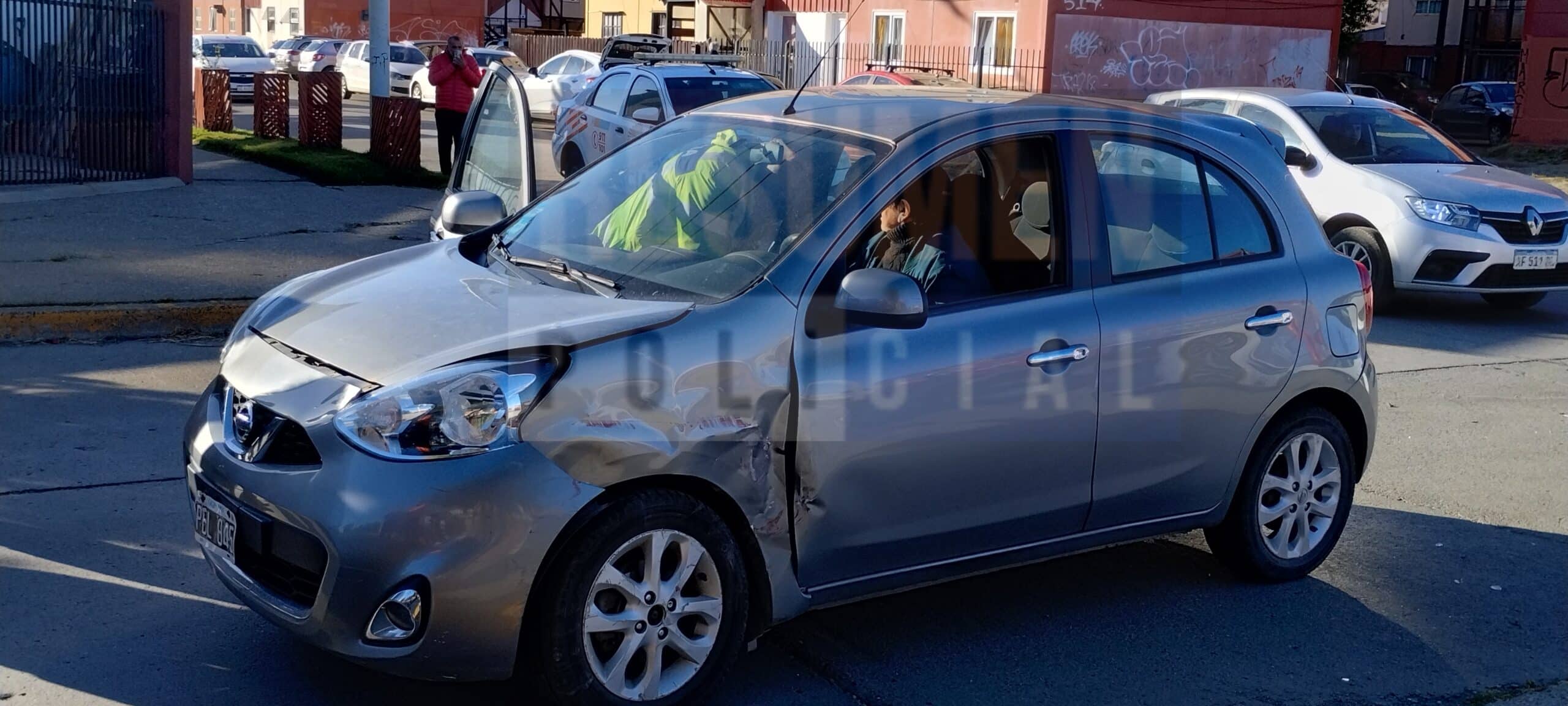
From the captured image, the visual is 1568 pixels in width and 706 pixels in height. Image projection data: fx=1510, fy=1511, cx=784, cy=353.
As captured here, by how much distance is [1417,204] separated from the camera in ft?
36.9

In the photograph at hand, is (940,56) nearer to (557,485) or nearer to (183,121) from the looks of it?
(183,121)

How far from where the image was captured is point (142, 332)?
8.84m

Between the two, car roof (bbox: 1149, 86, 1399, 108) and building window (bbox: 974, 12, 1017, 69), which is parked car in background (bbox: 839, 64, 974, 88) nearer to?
building window (bbox: 974, 12, 1017, 69)

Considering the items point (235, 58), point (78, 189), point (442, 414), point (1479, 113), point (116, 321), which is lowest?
point (116, 321)

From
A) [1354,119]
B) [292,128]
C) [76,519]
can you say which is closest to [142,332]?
[76,519]

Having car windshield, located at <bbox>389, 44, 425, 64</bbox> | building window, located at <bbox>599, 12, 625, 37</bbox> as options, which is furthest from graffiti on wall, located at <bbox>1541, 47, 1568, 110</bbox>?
building window, located at <bbox>599, 12, 625, 37</bbox>

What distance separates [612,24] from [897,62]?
16415 mm

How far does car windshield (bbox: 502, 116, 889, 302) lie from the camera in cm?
439

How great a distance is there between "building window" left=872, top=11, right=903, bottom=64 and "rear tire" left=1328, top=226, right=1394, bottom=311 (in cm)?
2271

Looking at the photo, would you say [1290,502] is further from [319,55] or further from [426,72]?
[319,55]

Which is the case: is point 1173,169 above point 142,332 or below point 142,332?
above

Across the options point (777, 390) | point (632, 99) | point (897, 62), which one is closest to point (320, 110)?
point (632, 99)

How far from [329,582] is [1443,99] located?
37823 millimetres

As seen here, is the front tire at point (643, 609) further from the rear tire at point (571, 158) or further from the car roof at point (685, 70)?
the rear tire at point (571, 158)
